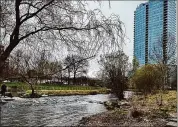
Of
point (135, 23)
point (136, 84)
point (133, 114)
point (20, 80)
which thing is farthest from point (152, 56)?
point (20, 80)

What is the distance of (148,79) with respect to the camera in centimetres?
2434

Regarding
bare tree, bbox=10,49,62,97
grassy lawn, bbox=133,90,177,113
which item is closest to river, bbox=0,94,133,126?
bare tree, bbox=10,49,62,97

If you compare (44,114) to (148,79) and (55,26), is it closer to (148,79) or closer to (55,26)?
(148,79)

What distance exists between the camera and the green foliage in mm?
22203

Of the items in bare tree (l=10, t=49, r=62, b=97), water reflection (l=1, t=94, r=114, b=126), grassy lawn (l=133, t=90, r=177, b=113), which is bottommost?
water reflection (l=1, t=94, r=114, b=126)

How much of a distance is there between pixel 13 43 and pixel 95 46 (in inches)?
33.9

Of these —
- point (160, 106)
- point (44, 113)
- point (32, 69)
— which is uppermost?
point (32, 69)

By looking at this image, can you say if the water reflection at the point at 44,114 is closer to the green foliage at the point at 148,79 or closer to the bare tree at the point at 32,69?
the bare tree at the point at 32,69

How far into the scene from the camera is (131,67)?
112 feet

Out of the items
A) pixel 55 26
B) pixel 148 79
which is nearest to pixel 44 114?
pixel 148 79

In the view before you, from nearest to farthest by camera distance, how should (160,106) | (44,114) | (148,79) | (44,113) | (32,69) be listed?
(32,69)
(44,114)
(44,113)
(160,106)
(148,79)

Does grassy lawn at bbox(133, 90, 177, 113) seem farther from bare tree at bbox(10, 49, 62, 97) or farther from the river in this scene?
bare tree at bbox(10, 49, 62, 97)

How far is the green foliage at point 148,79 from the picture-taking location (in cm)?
2220

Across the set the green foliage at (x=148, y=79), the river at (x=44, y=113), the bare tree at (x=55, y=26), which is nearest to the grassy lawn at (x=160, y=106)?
the green foliage at (x=148, y=79)
